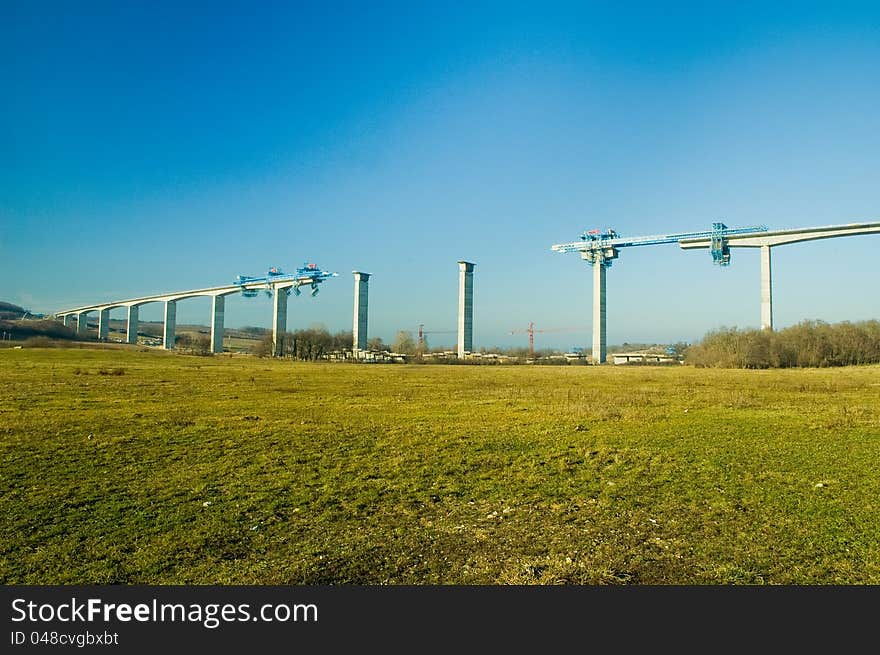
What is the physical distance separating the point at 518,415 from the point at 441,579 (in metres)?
13.0

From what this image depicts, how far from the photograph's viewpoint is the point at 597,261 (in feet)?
237

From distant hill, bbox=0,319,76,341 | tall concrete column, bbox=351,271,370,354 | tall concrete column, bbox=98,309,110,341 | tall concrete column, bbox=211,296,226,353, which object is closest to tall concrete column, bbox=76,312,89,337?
tall concrete column, bbox=98,309,110,341

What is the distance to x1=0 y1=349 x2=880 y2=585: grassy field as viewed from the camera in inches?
216

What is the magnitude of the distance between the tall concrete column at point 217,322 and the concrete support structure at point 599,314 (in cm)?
6665

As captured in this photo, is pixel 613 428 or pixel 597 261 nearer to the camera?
pixel 613 428

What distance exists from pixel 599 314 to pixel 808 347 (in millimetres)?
22263

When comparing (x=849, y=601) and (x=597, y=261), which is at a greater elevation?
(x=597, y=261)

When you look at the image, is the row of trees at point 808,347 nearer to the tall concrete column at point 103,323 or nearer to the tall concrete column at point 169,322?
the tall concrete column at point 169,322

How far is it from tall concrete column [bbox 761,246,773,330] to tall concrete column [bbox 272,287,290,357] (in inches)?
2634

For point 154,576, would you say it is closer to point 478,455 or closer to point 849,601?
point 849,601

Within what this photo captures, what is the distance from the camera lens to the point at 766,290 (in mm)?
61281

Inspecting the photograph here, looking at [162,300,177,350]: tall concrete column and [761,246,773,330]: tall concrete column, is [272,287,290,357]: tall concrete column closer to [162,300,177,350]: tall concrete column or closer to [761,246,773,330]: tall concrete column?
[162,300,177,350]: tall concrete column

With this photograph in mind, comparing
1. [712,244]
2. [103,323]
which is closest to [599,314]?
[712,244]

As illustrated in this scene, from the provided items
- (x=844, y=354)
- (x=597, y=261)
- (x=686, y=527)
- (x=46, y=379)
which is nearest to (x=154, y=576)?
(x=686, y=527)
